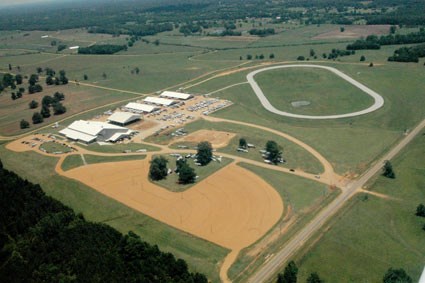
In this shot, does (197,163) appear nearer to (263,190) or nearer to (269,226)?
(263,190)

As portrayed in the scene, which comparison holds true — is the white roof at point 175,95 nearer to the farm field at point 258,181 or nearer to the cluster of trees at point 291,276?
the farm field at point 258,181

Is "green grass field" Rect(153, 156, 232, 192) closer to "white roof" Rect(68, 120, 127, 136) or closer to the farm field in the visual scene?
the farm field

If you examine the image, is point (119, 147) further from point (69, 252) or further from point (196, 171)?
point (69, 252)

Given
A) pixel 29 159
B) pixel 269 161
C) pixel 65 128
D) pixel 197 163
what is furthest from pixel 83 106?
pixel 269 161

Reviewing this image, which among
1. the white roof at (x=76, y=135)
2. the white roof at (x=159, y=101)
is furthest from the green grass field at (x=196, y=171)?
the white roof at (x=159, y=101)

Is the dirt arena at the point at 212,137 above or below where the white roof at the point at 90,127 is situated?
below

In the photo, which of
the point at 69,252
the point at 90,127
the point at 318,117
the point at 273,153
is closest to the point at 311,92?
the point at 318,117

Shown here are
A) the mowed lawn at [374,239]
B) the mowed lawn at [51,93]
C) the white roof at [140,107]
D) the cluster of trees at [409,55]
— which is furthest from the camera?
the cluster of trees at [409,55]
